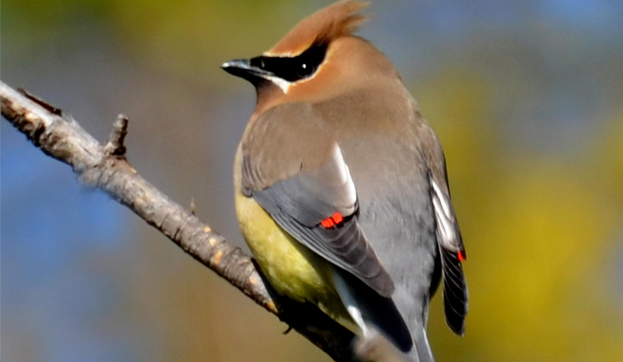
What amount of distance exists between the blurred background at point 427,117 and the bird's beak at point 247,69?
5.28 ft

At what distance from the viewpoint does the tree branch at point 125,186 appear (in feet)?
13.5

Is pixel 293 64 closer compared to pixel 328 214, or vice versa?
pixel 328 214

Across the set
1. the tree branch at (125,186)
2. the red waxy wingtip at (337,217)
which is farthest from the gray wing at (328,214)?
the tree branch at (125,186)

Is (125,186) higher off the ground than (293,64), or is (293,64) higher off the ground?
(293,64)

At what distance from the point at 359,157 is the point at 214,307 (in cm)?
291

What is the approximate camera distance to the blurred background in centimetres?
624

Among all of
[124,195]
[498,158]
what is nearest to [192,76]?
[498,158]

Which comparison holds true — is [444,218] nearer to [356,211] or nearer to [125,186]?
[356,211]

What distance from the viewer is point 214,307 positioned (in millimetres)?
6824

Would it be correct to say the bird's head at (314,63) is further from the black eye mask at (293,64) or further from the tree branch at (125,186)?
the tree branch at (125,186)

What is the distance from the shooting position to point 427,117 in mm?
6973

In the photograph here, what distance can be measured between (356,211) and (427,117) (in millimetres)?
3118

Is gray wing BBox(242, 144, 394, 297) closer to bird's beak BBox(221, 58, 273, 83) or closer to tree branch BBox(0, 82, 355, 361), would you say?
tree branch BBox(0, 82, 355, 361)

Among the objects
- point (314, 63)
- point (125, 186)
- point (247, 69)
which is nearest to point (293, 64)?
point (314, 63)
